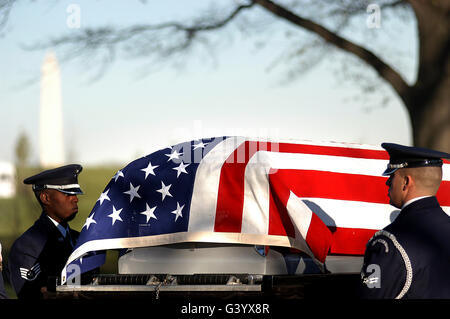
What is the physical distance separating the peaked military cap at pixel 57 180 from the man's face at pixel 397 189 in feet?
6.66

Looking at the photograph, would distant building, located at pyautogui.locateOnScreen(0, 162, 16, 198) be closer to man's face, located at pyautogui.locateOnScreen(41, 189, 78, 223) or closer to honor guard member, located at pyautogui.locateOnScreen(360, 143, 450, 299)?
man's face, located at pyautogui.locateOnScreen(41, 189, 78, 223)

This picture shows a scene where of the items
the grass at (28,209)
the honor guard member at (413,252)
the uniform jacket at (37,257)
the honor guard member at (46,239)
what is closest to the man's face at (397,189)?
the honor guard member at (413,252)

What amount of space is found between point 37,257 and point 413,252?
94.9 inches

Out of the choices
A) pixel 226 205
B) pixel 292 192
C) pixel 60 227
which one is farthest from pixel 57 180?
pixel 292 192

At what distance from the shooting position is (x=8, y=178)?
46.8 feet

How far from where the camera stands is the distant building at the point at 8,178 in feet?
44.5

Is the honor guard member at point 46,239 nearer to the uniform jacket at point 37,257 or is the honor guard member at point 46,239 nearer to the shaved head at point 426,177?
the uniform jacket at point 37,257

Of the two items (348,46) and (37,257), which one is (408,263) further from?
(348,46)

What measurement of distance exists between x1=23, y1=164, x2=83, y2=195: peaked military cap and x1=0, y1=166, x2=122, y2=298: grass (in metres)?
4.15

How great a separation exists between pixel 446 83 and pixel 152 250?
6144mm

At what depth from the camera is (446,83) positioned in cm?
856

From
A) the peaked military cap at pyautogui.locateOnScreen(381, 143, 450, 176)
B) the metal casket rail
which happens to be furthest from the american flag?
the peaked military cap at pyautogui.locateOnScreen(381, 143, 450, 176)
